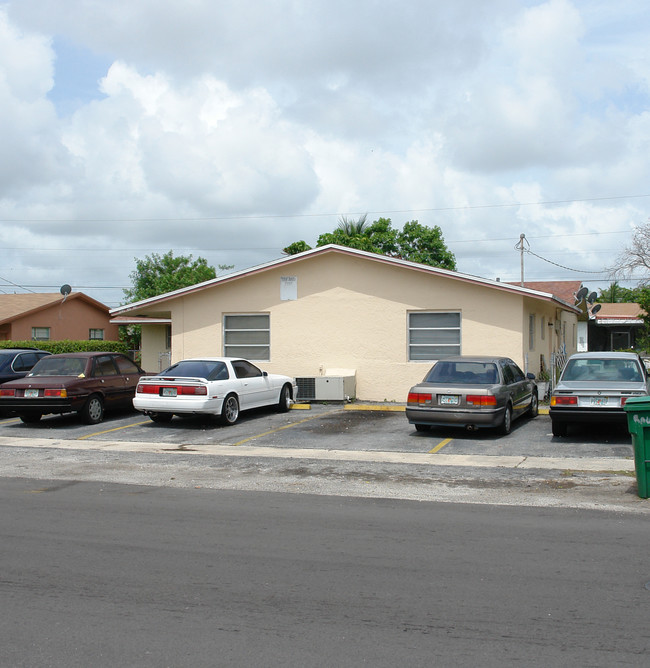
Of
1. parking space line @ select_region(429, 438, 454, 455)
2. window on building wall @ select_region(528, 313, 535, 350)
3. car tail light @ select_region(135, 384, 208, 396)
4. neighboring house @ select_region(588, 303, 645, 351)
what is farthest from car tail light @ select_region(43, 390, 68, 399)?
neighboring house @ select_region(588, 303, 645, 351)

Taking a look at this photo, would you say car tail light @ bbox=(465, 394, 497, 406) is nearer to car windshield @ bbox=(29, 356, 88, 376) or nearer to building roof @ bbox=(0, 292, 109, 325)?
car windshield @ bbox=(29, 356, 88, 376)

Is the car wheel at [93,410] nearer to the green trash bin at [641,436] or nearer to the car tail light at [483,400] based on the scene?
the car tail light at [483,400]

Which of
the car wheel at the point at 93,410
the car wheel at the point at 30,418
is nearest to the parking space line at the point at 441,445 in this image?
the car wheel at the point at 93,410

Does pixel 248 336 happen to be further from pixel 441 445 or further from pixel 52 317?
pixel 52 317

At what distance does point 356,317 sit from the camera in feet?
64.5

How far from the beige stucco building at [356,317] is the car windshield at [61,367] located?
4551 millimetres

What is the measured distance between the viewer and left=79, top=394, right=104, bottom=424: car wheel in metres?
15.9

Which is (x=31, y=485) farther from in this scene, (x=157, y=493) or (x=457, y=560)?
(x=457, y=560)

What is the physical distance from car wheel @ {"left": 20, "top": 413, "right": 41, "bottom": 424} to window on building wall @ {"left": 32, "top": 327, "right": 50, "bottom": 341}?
2207cm

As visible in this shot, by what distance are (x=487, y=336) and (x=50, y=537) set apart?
1363 centimetres

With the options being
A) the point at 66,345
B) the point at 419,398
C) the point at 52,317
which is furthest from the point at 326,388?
the point at 52,317

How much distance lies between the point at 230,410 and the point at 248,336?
18.0 feet

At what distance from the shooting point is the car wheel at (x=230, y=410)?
1535 centimetres

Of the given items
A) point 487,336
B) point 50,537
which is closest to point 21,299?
point 487,336
